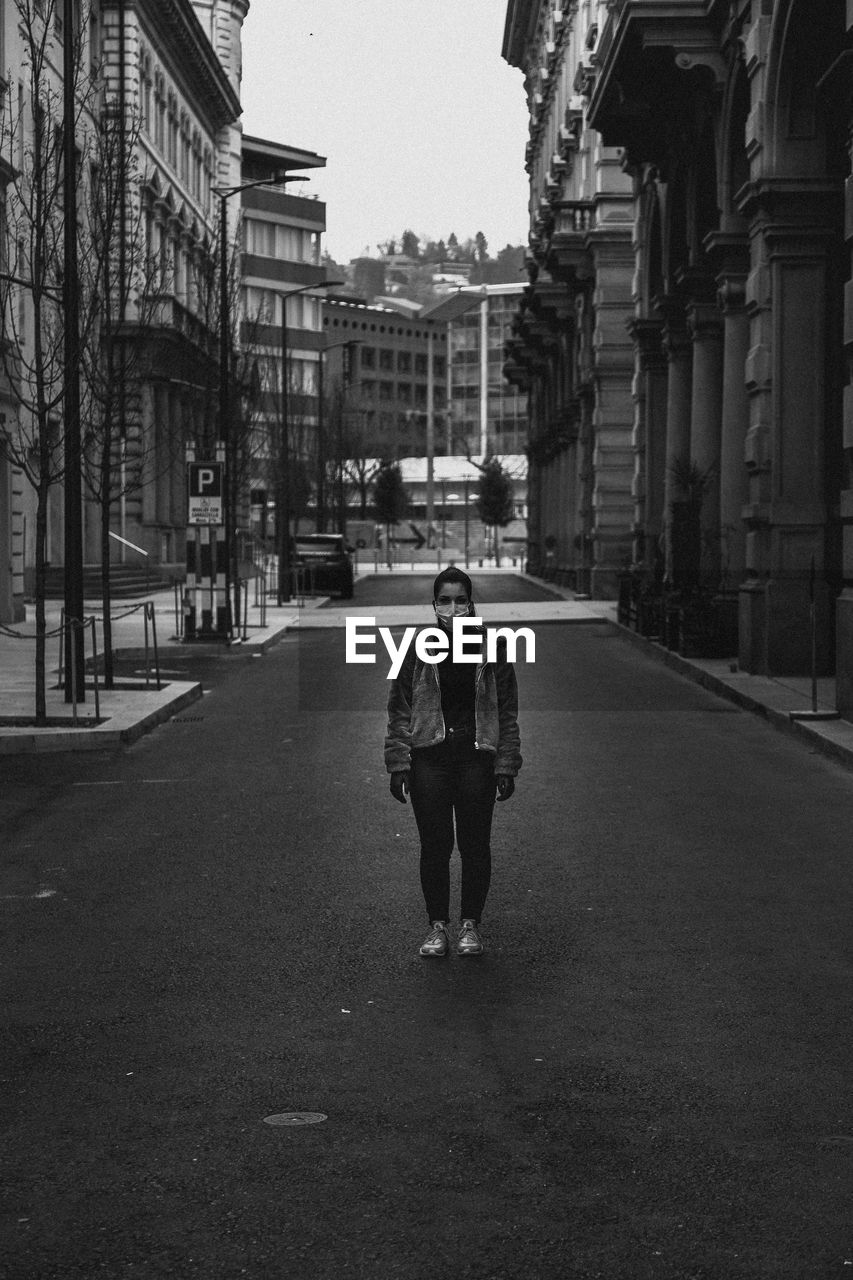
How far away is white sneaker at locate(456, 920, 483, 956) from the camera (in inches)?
325

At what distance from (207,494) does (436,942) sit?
71.7 ft

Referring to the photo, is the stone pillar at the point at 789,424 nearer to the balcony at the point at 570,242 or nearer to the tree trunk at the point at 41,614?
the tree trunk at the point at 41,614

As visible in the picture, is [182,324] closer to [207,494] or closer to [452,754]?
[207,494]

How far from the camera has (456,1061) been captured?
258 inches

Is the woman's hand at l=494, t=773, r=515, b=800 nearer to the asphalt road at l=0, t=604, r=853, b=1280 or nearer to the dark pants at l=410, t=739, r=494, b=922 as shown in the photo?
the dark pants at l=410, t=739, r=494, b=922

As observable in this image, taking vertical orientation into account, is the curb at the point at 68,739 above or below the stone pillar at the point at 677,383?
below

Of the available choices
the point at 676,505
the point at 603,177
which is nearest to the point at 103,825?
the point at 676,505

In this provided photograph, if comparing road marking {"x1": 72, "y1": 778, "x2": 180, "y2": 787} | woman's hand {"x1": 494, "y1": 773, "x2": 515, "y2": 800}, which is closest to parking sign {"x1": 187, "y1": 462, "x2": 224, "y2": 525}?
road marking {"x1": 72, "y1": 778, "x2": 180, "y2": 787}

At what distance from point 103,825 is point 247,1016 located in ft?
17.2

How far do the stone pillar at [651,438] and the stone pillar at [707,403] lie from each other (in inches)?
242

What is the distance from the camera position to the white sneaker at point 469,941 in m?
8.25

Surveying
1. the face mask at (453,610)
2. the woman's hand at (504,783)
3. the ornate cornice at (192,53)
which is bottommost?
the woman's hand at (504,783)

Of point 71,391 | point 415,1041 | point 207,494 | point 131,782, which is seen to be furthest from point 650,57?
point 415,1041

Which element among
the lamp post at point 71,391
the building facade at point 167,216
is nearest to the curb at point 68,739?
the lamp post at point 71,391
